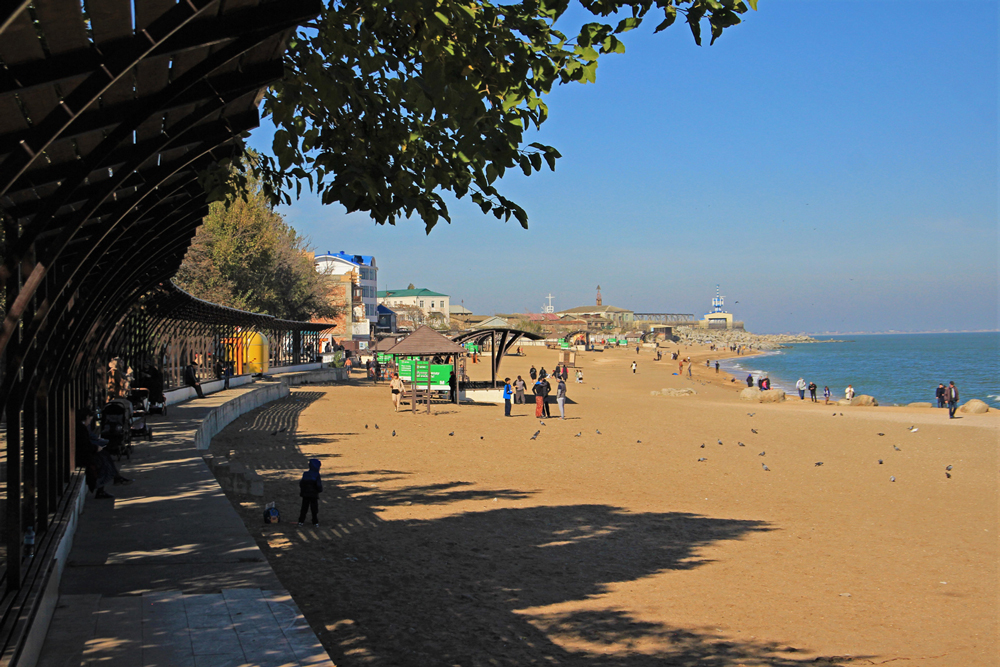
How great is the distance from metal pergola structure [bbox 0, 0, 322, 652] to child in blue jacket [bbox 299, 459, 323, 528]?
9.42 ft

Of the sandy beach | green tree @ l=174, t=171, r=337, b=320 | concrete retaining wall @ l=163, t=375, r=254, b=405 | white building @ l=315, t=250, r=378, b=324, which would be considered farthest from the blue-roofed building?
the sandy beach

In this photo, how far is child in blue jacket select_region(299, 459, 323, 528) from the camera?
9883 mm

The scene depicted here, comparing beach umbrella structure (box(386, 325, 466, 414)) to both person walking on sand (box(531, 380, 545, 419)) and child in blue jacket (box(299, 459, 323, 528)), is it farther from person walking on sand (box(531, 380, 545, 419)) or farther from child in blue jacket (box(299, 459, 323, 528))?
child in blue jacket (box(299, 459, 323, 528))

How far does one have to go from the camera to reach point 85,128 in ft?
12.5

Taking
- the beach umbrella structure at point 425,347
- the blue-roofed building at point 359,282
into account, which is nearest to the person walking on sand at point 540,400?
the beach umbrella structure at point 425,347

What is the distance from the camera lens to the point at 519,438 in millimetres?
20859

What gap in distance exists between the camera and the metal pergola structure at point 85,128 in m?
3.16

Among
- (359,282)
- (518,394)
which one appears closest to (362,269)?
(359,282)

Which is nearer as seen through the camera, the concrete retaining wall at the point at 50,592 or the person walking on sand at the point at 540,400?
the concrete retaining wall at the point at 50,592

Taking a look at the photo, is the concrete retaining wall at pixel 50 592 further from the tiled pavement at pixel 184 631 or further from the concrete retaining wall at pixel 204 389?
the concrete retaining wall at pixel 204 389

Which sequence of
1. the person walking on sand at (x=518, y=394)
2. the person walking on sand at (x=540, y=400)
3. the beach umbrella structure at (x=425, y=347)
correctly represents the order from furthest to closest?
the person walking on sand at (x=518, y=394) → the beach umbrella structure at (x=425, y=347) → the person walking on sand at (x=540, y=400)

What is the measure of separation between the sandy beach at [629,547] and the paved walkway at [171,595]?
75cm

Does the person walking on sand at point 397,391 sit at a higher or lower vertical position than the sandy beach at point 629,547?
higher

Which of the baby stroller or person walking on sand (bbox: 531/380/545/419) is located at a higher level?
the baby stroller
